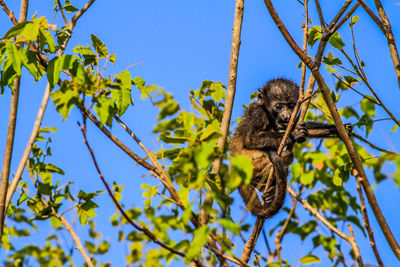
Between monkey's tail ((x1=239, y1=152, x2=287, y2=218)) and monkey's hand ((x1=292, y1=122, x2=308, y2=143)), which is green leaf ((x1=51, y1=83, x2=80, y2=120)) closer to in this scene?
monkey's tail ((x1=239, y1=152, x2=287, y2=218))

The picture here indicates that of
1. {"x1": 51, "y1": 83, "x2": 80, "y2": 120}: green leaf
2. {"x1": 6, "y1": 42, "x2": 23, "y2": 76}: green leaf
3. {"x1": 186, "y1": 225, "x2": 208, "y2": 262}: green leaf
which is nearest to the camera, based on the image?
{"x1": 186, "y1": 225, "x2": 208, "y2": 262}: green leaf

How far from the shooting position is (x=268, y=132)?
714 cm

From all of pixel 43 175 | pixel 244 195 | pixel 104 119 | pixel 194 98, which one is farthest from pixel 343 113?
pixel 104 119

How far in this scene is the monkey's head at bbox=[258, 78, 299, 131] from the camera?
7.30m

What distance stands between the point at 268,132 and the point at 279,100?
1.98ft

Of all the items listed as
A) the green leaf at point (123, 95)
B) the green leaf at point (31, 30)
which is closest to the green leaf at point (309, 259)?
the green leaf at point (123, 95)

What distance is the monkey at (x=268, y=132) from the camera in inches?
251

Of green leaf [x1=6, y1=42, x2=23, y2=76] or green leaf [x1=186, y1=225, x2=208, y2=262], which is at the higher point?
green leaf [x1=6, y1=42, x2=23, y2=76]

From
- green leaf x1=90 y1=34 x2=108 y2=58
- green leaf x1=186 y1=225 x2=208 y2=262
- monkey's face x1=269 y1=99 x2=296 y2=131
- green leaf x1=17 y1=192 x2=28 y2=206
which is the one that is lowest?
green leaf x1=186 y1=225 x2=208 y2=262

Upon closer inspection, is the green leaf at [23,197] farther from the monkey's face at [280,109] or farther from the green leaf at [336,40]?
the monkey's face at [280,109]

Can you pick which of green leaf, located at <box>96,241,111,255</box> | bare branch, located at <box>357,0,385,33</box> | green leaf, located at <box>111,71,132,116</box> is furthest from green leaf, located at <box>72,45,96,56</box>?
green leaf, located at <box>96,241,111,255</box>

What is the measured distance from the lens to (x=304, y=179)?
6.86m

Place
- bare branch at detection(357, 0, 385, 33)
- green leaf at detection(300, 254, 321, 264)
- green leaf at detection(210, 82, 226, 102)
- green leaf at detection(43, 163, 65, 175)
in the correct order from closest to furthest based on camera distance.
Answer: green leaf at detection(300, 254, 321, 264) < bare branch at detection(357, 0, 385, 33) < green leaf at detection(210, 82, 226, 102) < green leaf at detection(43, 163, 65, 175)

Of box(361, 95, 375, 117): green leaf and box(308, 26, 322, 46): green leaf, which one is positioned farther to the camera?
box(361, 95, 375, 117): green leaf
